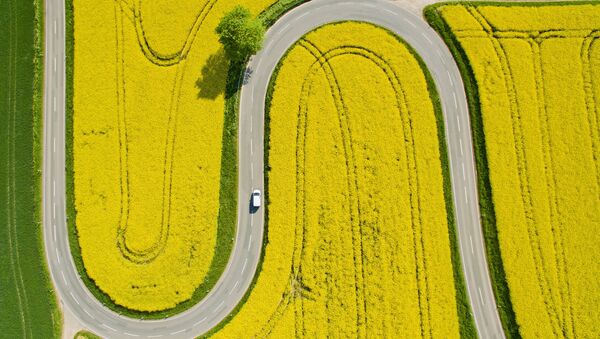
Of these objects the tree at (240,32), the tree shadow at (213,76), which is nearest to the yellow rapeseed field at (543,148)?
the tree at (240,32)

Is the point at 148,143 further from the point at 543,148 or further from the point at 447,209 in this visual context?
the point at 543,148

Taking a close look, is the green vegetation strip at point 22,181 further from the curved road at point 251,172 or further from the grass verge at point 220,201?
the grass verge at point 220,201

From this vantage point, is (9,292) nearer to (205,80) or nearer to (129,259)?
(129,259)

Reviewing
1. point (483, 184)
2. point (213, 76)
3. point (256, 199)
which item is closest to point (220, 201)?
point (256, 199)

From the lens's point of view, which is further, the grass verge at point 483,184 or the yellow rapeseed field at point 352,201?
the grass verge at point 483,184

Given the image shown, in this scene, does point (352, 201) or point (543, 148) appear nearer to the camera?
point (352, 201)

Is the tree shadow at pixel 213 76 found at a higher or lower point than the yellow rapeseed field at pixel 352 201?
higher
